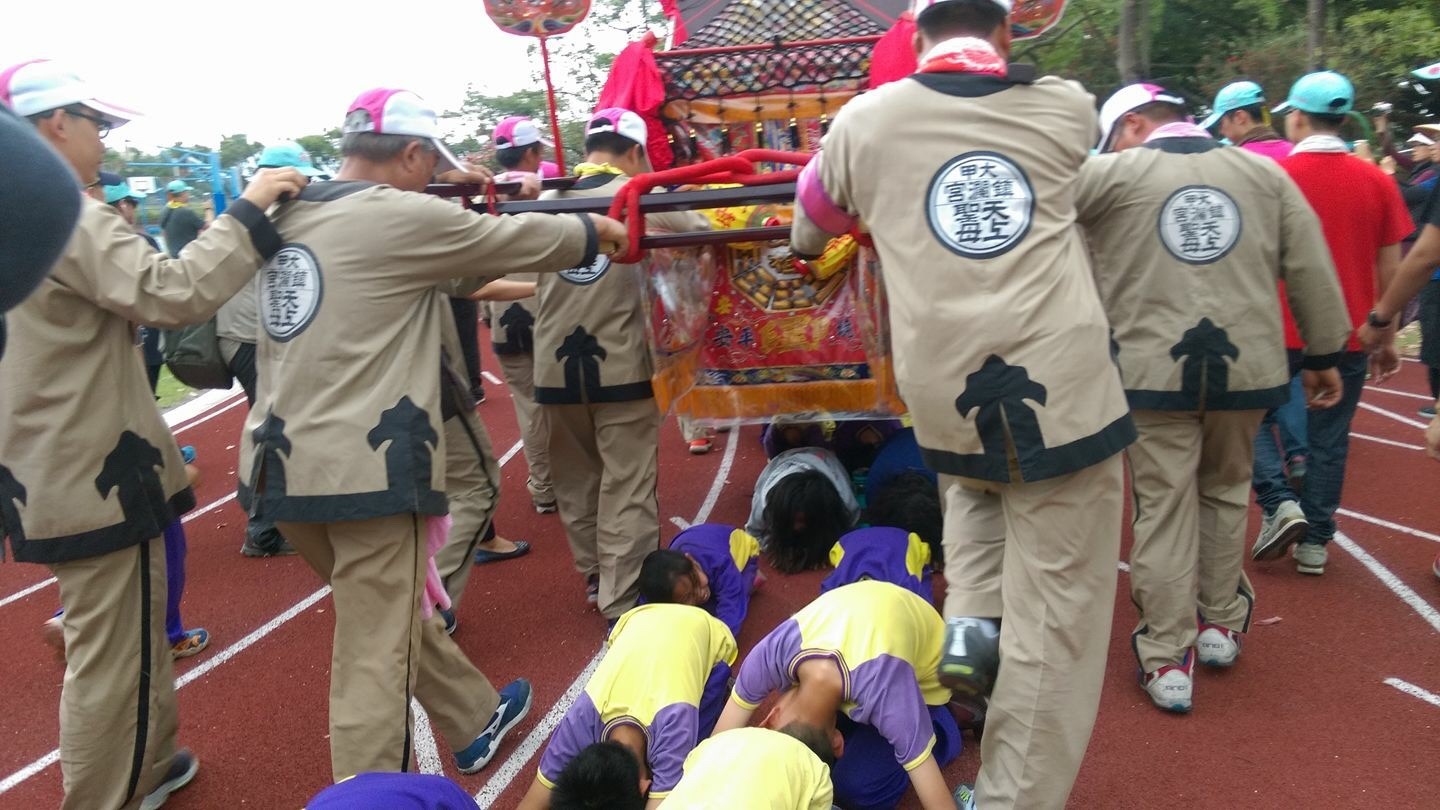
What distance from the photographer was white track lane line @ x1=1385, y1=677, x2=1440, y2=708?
310cm

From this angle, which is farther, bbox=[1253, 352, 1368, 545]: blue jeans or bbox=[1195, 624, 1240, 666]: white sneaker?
bbox=[1253, 352, 1368, 545]: blue jeans

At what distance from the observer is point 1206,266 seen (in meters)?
2.92

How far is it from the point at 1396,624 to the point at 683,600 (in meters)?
2.60

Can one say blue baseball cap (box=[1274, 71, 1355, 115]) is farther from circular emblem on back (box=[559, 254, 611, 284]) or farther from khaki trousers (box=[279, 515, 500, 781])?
khaki trousers (box=[279, 515, 500, 781])

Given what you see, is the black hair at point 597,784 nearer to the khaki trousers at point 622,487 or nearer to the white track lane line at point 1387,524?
the khaki trousers at point 622,487

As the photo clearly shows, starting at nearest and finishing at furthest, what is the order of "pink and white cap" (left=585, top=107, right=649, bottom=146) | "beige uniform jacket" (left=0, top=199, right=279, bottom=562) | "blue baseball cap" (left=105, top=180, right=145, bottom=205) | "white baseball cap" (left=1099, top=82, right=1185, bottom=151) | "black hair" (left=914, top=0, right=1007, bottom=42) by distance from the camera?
"black hair" (left=914, top=0, right=1007, bottom=42) < "beige uniform jacket" (left=0, top=199, right=279, bottom=562) < "white baseball cap" (left=1099, top=82, right=1185, bottom=151) < "pink and white cap" (left=585, top=107, right=649, bottom=146) < "blue baseball cap" (left=105, top=180, right=145, bottom=205)

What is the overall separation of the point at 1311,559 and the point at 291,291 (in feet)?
13.0

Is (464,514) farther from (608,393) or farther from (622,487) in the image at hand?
(608,393)

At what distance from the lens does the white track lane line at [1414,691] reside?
3096 millimetres

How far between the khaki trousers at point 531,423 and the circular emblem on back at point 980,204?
354cm

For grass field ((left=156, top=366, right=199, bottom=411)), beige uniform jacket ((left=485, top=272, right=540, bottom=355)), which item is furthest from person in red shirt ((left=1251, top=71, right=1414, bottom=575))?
grass field ((left=156, top=366, right=199, bottom=411))

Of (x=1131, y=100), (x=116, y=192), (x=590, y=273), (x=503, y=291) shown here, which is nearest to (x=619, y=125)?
(x=590, y=273)

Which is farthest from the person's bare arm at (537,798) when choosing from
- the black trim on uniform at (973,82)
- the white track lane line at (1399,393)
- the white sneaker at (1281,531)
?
→ the white track lane line at (1399,393)

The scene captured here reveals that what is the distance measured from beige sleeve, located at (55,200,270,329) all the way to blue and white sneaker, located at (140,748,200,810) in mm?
1488
